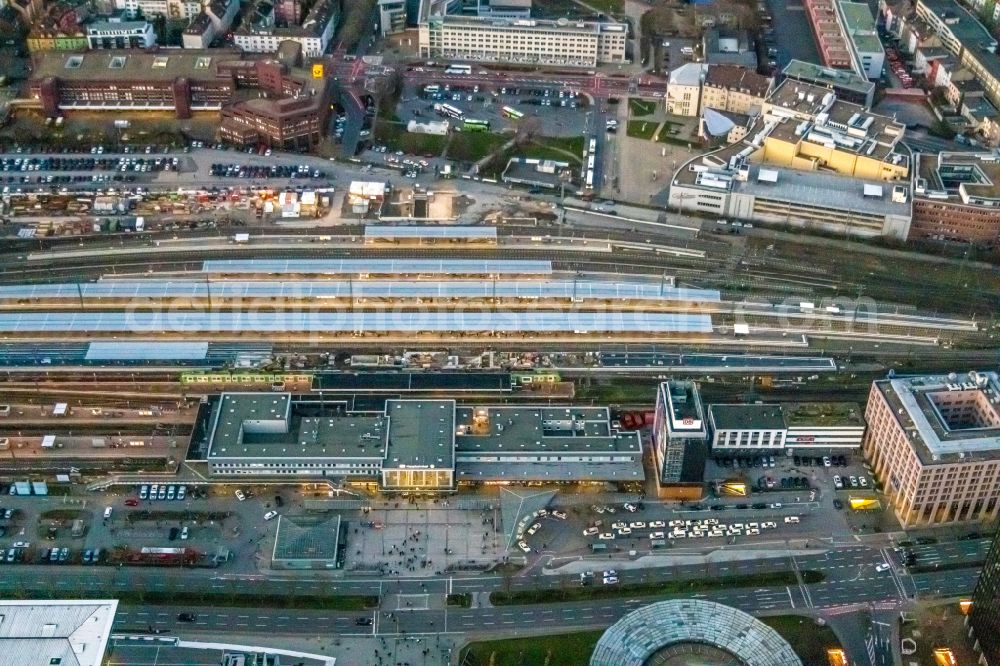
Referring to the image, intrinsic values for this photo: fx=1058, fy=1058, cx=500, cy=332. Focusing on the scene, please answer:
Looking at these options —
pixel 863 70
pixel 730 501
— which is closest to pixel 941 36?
pixel 863 70

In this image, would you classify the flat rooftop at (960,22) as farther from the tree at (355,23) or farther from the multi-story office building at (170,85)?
the multi-story office building at (170,85)

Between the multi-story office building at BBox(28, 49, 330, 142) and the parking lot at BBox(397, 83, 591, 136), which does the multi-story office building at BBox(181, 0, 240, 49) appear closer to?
the multi-story office building at BBox(28, 49, 330, 142)

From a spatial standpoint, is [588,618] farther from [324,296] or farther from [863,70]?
[863,70]

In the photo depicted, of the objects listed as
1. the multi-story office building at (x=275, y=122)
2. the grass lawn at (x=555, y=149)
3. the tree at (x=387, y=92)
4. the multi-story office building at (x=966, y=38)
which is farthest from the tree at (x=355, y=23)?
the multi-story office building at (x=966, y=38)

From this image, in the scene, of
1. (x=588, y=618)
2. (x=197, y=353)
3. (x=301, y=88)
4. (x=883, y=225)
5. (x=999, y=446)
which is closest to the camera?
(x=588, y=618)

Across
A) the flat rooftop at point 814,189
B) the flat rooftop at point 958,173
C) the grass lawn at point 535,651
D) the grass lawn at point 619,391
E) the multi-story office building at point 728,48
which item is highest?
the multi-story office building at point 728,48

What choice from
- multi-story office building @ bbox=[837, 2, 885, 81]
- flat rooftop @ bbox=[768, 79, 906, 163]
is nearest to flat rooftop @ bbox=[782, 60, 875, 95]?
flat rooftop @ bbox=[768, 79, 906, 163]
